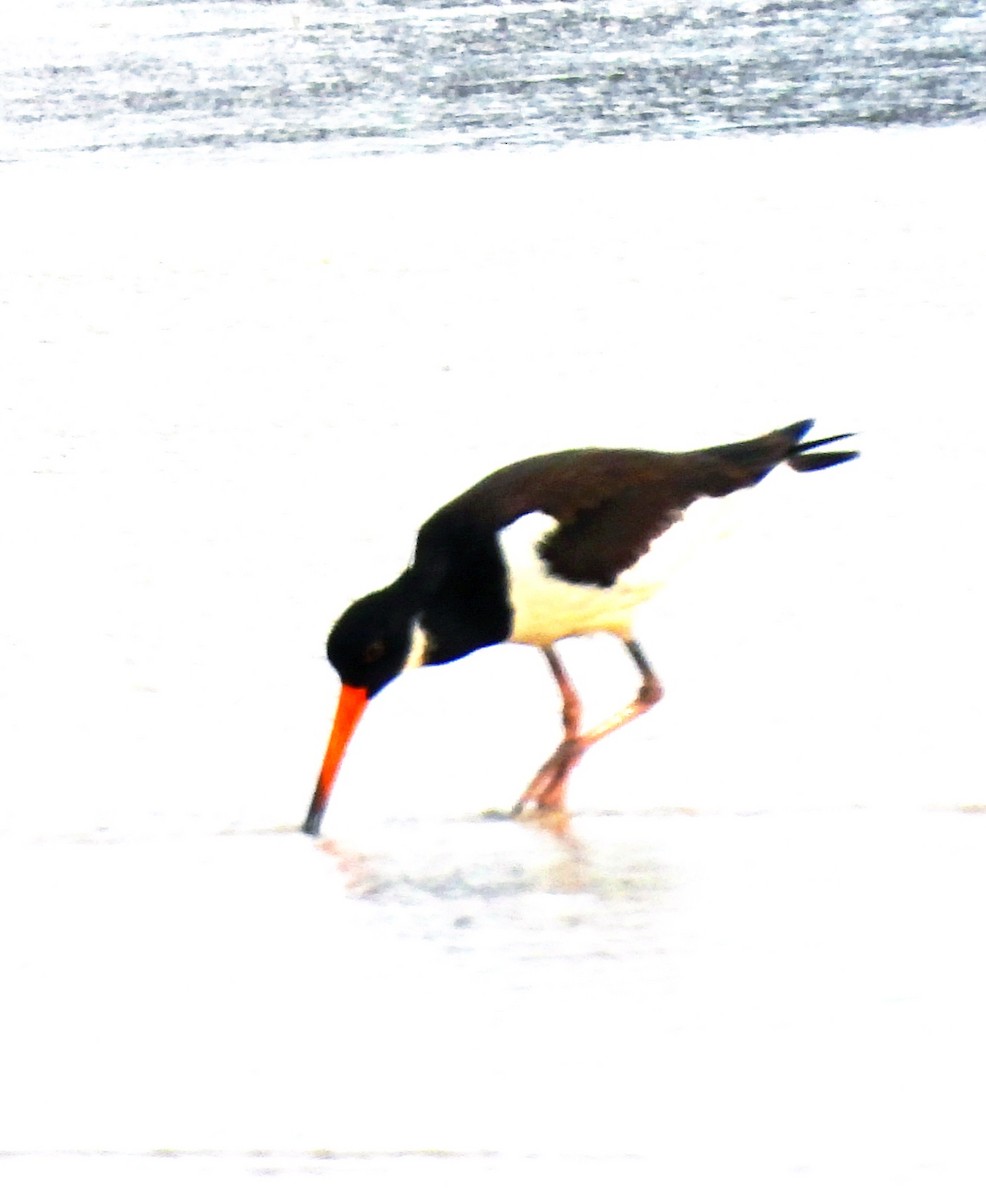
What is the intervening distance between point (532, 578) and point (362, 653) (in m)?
0.27

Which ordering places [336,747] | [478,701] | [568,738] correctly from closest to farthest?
[336,747], [568,738], [478,701]

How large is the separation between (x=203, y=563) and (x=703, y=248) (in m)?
2.70

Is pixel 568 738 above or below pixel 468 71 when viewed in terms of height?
below

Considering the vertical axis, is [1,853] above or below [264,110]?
below

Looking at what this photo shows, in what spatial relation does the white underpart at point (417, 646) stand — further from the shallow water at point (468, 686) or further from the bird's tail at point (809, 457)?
the bird's tail at point (809, 457)

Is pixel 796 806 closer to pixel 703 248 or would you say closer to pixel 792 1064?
pixel 792 1064

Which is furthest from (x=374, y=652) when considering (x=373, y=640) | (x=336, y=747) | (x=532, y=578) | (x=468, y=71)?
(x=468, y=71)

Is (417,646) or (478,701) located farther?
(478,701)

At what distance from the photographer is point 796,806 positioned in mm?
2779

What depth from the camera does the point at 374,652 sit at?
2797mm

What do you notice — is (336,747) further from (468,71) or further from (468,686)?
(468,71)

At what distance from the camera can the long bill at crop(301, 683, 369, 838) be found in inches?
108

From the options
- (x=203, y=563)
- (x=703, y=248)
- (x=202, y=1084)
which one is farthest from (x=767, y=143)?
(x=202, y=1084)

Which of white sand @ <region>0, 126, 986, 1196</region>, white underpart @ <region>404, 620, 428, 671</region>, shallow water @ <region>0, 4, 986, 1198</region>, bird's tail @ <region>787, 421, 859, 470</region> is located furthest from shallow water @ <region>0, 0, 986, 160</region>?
white underpart @ <region>404, 620, 428, 671</region>
